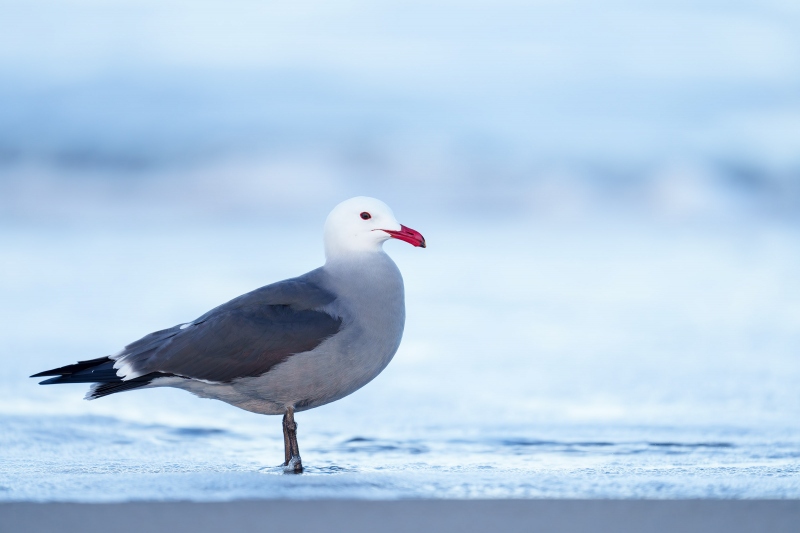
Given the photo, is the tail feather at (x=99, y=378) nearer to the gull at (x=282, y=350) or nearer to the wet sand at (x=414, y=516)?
the gull at (x=282, y=350)

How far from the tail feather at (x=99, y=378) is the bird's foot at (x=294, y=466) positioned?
22.0 inches

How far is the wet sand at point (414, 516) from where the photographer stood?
3217 millimetres

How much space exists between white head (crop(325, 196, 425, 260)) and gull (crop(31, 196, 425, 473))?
0.28ft

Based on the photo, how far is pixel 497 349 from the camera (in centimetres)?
711

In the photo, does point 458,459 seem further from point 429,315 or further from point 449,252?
point 449,252

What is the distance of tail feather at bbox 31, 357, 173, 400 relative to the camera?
4207mm

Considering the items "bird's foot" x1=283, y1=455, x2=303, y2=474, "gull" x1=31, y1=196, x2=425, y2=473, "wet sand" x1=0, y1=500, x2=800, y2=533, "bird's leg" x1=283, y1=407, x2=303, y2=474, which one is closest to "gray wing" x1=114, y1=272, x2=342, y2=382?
"gull" x1=31, y1=196, x2=425, y2=473

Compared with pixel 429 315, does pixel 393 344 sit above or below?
below

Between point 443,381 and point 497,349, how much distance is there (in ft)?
2.71

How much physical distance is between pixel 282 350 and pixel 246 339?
148 mm

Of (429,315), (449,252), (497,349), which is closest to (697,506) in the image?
(497,349)

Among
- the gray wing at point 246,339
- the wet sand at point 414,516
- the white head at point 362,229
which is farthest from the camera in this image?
the white head at point 362,229

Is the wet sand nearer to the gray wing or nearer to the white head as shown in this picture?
the gray wing

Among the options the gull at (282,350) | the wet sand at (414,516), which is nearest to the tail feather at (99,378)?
the gull at (282,350)
